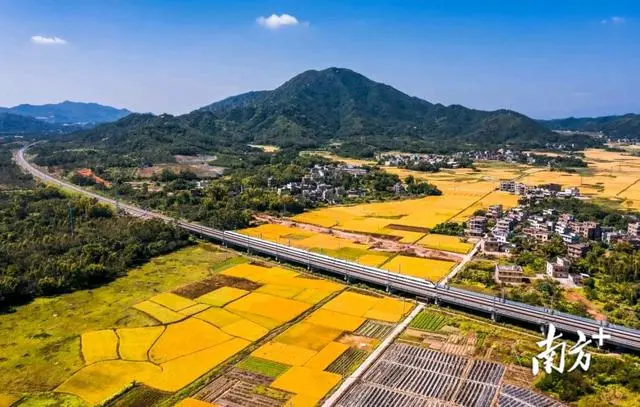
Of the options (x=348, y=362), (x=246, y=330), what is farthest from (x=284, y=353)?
(x=246, y=330)

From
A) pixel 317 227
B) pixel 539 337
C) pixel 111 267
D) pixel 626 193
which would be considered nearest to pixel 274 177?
pixel 317 227

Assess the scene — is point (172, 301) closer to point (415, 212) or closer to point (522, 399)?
point (522, 399)

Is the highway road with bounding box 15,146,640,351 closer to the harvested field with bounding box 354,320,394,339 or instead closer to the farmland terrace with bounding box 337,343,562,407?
the harvested field with bounding box 354,320,394,339

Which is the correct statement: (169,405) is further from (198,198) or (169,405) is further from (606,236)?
(198,198)

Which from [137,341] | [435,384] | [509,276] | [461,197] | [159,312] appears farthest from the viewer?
[461,197]
